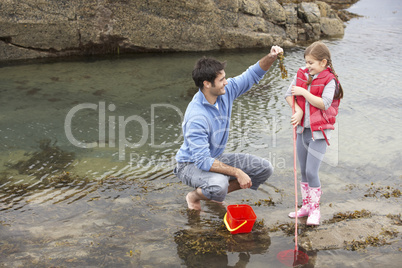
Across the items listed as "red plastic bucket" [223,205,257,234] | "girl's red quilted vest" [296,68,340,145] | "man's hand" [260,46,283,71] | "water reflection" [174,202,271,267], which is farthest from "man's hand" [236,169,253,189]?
"man's hand" [260,46,283,71]

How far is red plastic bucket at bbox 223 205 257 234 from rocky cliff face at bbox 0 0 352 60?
739 cm

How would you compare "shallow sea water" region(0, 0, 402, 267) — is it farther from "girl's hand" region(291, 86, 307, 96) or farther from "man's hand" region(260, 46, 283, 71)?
"man's hand" region(260, 46, 283, 71)

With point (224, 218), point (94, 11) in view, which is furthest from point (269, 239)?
point (94, 11)

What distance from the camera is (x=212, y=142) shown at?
13.9 ft

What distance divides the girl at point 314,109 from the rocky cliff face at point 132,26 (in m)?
7.02

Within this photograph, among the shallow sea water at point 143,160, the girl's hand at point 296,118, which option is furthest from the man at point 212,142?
the girl's hand at point 296,118

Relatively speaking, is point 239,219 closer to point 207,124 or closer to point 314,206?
point 314,206

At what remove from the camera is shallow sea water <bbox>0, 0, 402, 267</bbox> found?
3.64m

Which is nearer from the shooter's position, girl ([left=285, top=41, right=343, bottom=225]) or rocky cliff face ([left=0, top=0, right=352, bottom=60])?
girl ([left=285, top=41, right=343, bottom=225])

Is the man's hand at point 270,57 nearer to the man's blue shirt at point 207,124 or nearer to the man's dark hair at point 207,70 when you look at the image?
the man's blue shirt at point 207,124

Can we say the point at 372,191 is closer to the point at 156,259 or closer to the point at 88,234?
the point at 156,259

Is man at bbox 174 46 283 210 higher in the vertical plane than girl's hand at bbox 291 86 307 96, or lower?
lower

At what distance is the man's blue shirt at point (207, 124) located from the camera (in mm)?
4012

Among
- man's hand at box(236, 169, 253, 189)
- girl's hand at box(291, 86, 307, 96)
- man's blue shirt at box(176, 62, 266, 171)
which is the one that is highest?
girl's hand at box(291, 86, 307, 96)
